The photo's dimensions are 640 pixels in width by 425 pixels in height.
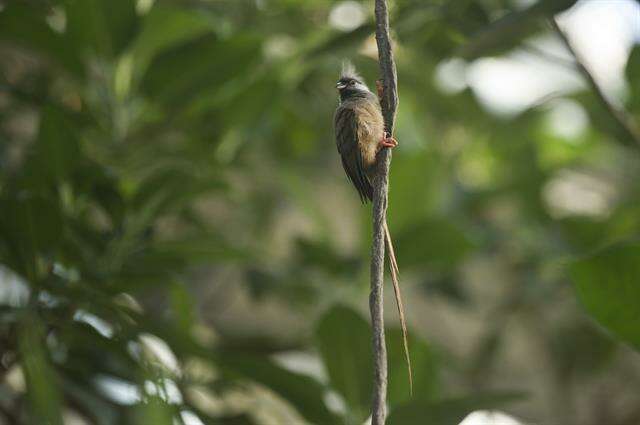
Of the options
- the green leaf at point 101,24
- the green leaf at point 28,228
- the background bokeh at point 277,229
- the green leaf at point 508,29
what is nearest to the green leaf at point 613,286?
the background bokeh at point 277,229

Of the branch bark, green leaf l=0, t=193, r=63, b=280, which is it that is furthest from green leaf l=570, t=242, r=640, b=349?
green leaf l=0, t=193, r=63, b=280

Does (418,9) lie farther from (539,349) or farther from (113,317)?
(539,349)

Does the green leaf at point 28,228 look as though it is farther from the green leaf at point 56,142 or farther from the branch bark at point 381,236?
the branch bark at point 381,236

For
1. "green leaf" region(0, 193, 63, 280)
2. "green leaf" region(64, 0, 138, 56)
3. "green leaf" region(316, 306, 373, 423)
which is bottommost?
"green leaf" region(316, 306, 373, 423)

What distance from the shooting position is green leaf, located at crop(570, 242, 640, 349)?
42.3 inches

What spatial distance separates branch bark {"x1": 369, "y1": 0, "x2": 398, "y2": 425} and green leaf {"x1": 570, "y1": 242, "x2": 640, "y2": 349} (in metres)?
0.47

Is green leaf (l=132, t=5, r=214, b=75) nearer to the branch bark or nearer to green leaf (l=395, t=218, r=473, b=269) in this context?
green leaf (l=395, t=218, r=473, b=269)

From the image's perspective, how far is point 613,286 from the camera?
1.09m

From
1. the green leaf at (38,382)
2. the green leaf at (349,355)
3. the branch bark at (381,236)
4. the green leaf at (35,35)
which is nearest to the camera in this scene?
the branch bark at (381,236)

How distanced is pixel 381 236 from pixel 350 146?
36 cm

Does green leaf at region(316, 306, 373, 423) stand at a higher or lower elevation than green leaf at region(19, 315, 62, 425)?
higher

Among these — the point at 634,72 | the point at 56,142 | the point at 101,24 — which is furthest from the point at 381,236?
the point at 634,72

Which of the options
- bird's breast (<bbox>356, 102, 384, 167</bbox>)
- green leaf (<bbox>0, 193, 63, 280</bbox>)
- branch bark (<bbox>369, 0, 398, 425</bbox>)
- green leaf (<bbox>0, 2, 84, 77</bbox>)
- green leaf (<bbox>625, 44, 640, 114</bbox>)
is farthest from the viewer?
green leaf (<bbox>625, 44, 640, 114</bbox>)

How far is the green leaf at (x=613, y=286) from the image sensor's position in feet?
3.52
